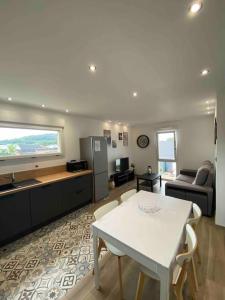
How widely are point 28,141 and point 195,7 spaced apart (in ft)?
10.5

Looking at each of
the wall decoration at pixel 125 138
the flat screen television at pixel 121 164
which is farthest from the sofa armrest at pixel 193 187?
the wall decoration at pixel 125 138

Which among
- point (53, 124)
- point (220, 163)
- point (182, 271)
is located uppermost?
point (53, 124)

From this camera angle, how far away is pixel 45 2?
0.80 m

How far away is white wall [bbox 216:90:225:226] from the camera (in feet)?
7.76

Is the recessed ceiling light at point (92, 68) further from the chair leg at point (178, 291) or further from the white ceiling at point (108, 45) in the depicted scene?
the chair leg at point (178, 291)

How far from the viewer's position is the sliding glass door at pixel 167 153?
550cm

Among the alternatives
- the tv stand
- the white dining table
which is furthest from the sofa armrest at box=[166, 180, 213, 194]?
the tv stand

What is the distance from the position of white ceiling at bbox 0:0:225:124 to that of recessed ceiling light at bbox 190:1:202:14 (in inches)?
1.3

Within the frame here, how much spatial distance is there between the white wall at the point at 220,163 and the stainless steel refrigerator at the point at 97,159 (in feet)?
8.54

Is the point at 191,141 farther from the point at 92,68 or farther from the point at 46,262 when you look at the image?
the point at 46,262

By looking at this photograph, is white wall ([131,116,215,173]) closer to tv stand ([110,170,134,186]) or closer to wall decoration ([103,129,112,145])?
tv stand ([110,170,134,186])

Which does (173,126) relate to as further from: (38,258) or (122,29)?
(38,258)

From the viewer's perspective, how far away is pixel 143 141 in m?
6.18

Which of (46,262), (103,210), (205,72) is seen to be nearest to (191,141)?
(205,72)
